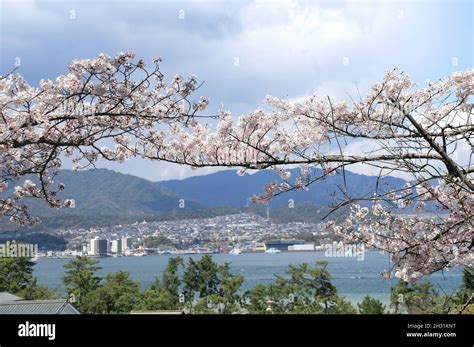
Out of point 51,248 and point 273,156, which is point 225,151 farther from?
point 51,248

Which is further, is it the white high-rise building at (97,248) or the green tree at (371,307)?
the white high-rise building at (97,248)

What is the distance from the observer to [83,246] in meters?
20.8

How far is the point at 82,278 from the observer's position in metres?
17.0

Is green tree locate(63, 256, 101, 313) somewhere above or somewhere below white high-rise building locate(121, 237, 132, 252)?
below

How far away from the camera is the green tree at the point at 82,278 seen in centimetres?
1648

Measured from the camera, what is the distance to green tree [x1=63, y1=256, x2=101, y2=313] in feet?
54.1

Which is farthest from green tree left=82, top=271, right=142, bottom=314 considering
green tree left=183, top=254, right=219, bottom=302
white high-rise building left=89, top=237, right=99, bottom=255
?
white high-rise building left=89, top=237, right=99, bottom=255

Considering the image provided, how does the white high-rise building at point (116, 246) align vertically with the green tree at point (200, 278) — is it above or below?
above

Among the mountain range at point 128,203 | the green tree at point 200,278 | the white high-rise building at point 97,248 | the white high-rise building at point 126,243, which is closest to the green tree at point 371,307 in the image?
the mountain range at point 128,203

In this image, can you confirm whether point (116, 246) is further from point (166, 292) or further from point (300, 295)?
point (300, 295)

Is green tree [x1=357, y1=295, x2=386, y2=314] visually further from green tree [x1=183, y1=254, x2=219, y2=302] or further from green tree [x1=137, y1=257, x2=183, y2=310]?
green tree [x1=137, y1=257, x2=183, y2=310]

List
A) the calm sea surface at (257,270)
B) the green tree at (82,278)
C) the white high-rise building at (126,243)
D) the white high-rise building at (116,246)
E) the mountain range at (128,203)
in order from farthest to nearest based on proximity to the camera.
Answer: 1. the white high-rise building at (126,243)
2. the white high-rise building at (116,246)
3. the calm sea surface at (257,270)
4. the mountain range at (128,203)
5. the green tree at (82,278)

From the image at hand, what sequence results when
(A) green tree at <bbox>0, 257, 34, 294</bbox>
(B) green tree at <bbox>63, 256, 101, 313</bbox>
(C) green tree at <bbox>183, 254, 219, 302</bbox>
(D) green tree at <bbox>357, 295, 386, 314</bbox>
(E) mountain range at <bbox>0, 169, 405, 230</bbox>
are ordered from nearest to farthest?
(D) green tree at <bbox>357, 295, 386, 314</bbox> → (B) green tree at <bbox>63, 256, 101, 313</bbox> → (C) green tree at <bbox>183, 254, 219, 302</bbox> → (A) green tree at <bbox>0, 257, 34, 294</bbox> → (E) mountain range at <bbox>0, 169, 405, 230</bbox>

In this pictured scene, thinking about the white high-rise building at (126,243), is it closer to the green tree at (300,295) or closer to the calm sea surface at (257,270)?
the calm sea surface at (257,270)
